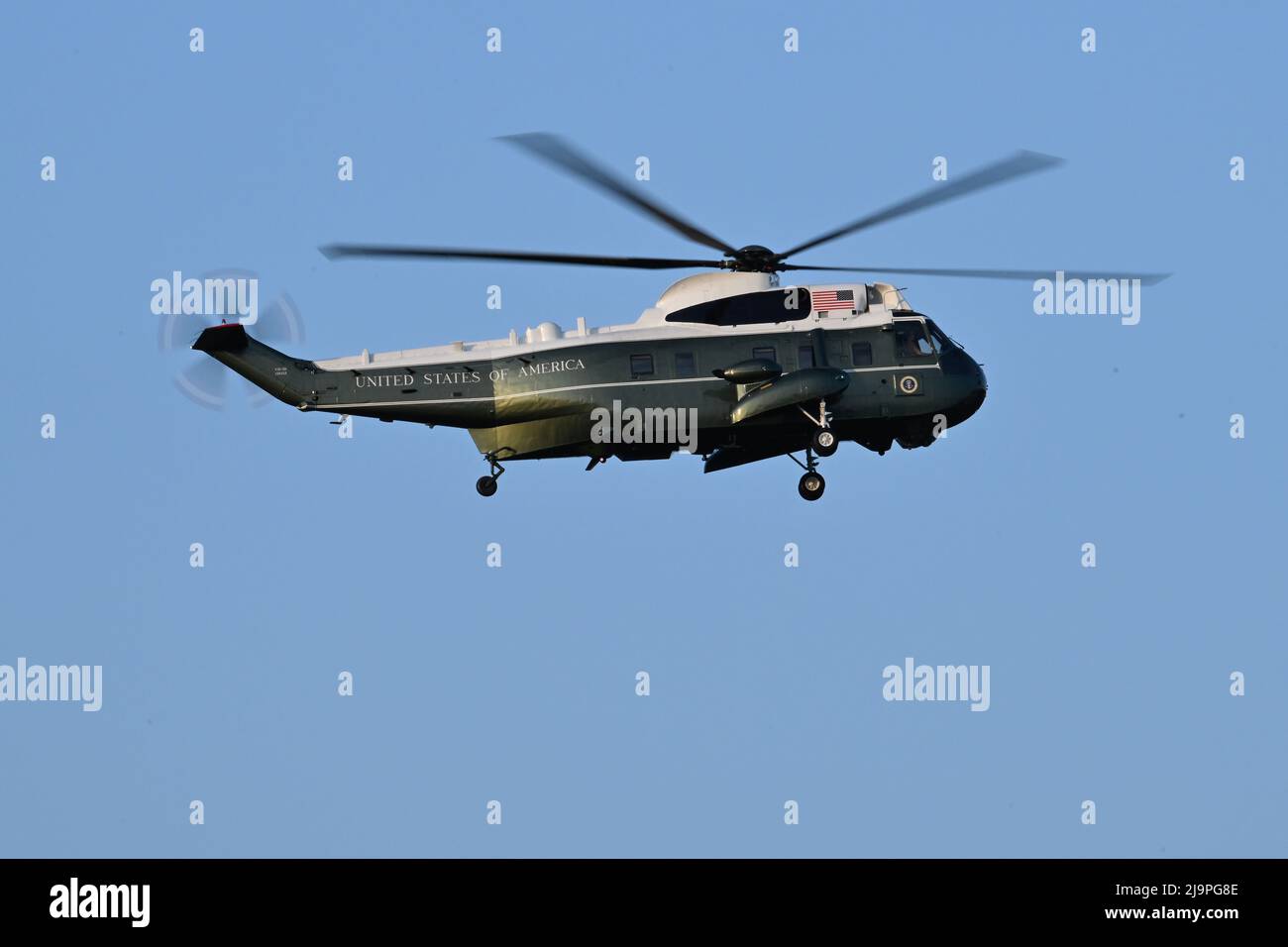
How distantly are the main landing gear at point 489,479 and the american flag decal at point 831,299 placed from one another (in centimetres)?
752

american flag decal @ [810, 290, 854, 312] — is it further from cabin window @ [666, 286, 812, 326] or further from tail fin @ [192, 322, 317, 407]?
tail fin @ [192, 322, 317, 407]

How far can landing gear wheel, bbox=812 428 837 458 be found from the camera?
67625 millimetres

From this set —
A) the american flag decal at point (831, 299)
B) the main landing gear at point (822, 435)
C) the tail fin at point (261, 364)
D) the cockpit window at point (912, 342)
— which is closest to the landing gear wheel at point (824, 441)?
the main landing gear at point (822, 435)

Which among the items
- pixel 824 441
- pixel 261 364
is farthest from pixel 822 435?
pixel 261 364

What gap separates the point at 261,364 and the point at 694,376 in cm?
881

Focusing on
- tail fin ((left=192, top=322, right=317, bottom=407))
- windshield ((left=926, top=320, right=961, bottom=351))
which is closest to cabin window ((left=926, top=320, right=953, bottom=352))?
windshield ((left=926, top=320, right=961, bottom=351))

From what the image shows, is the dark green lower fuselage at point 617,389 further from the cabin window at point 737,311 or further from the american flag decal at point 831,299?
the american flag decal at point 831,299

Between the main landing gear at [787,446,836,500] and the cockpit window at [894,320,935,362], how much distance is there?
9.64 feet

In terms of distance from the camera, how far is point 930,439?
6888 cm

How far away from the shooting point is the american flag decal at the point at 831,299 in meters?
68.7

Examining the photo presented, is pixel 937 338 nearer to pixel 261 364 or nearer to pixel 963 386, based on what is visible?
pixel 963 386
